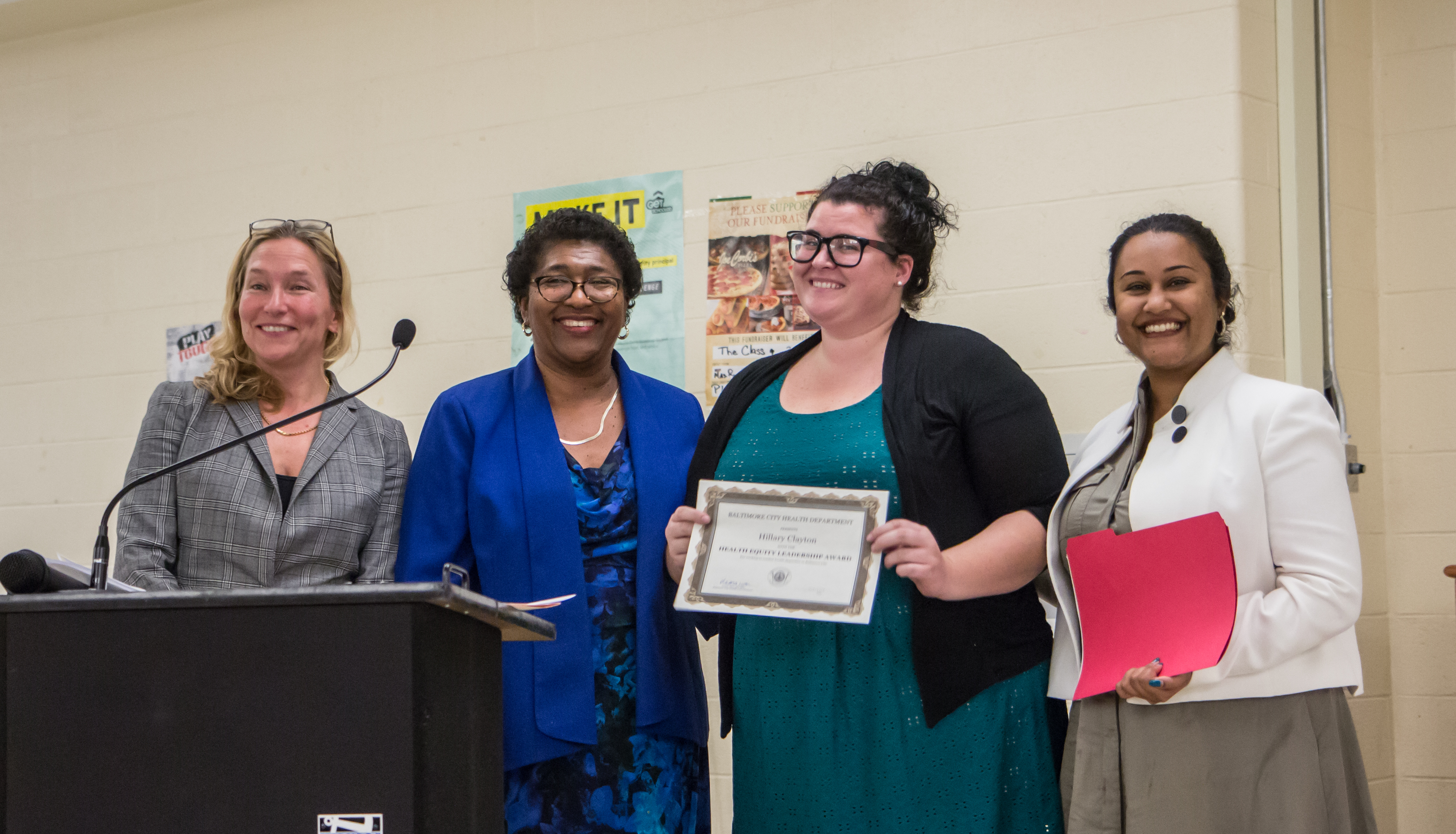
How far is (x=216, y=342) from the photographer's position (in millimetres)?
2438

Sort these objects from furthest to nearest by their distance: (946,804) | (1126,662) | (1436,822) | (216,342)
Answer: (1436,822) → (216,342) → (946,804) → (1126,662)

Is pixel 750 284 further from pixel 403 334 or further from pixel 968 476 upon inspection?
pixel 403 334

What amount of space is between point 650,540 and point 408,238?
2071 millimetres

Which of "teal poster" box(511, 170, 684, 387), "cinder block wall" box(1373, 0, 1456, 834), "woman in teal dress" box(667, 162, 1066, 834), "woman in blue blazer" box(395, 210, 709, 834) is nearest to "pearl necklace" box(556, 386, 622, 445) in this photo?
"woman in blue blazer" box(395, 210, 709, 834)

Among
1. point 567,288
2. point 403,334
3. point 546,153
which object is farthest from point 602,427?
point 546,153

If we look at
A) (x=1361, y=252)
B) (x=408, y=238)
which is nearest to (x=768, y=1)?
(x=408, y=238)

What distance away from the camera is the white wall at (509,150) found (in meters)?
3.01

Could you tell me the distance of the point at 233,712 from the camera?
1350mm

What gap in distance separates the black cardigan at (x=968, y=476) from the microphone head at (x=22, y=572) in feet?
A: 3.94

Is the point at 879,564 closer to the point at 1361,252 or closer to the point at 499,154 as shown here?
the point at 1361,252

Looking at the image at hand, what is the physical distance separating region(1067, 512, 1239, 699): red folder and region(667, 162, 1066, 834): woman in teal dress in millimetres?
152

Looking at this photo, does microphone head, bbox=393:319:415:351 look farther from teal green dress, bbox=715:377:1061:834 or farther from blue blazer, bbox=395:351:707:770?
teal green dress, bbox=715:377:1061:834

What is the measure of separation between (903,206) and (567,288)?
2.03 feet

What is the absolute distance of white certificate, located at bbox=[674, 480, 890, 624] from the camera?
6.04ft
